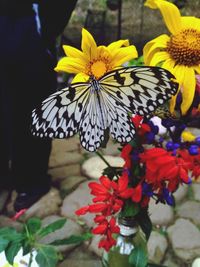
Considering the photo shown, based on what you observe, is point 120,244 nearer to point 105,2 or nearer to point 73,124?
point 73,124

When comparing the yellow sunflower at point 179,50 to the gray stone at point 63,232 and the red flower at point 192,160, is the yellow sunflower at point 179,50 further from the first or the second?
the gray stone at point 63,232

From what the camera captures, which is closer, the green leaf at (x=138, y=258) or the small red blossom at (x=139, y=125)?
the small red blossom at (x=139, y=125)

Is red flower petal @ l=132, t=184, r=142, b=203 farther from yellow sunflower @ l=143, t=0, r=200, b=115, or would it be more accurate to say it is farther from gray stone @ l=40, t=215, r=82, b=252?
gray stone @ l=40, t=215, r=82, b=252

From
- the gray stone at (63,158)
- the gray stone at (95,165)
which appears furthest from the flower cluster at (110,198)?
the gray stone at (63,158)

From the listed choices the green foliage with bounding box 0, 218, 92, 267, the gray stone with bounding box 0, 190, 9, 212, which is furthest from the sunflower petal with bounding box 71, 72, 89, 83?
the gray stone with bounding box 0, 190, 9, 212

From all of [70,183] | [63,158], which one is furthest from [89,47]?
[63,158]

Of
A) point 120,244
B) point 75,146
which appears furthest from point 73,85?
point 75,146

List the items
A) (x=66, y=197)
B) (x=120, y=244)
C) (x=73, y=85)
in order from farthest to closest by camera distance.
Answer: (x=66, y=197) → (x=120, y=244) → (x=73, y=85)
